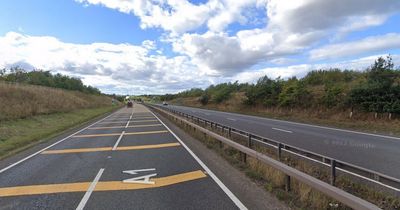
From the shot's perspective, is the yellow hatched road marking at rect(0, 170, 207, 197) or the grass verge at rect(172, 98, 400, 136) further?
the grass verge at rect(172, 98, 400, 136)

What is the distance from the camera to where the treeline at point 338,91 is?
89.5 feet

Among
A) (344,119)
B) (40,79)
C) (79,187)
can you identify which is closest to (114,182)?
(79,187)

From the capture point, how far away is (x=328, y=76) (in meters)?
48.4

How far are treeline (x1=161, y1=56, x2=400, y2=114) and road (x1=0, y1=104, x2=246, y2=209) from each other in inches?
809

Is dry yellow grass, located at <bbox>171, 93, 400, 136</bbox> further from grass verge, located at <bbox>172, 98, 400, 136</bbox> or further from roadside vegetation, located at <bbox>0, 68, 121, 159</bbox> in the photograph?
roadside vegetation, located at <bbox>0, 68, 121, 159</bbox>

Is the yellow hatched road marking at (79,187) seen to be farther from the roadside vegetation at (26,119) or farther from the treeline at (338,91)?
the treeline at (338,91)

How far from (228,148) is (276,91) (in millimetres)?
35535

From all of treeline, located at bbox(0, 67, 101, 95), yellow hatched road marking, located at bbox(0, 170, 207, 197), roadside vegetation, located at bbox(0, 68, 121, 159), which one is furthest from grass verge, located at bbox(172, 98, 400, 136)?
treeline, located at bbox(0, 67, 101, 95)

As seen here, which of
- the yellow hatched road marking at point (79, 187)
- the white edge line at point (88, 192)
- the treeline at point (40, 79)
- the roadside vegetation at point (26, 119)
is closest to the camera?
the white edge line at point (88, 192)

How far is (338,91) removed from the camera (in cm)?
3403

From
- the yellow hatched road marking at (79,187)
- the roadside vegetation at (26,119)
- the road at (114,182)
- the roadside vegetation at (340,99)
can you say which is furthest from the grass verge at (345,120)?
the roadside vegetation at (26,119)

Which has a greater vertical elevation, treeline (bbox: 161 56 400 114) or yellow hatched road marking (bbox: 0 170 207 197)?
treeline (bbox: 161 56 400 114)

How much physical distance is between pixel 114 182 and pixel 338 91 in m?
30.3

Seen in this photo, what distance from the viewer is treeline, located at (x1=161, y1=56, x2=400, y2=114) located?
2727 centimetres
